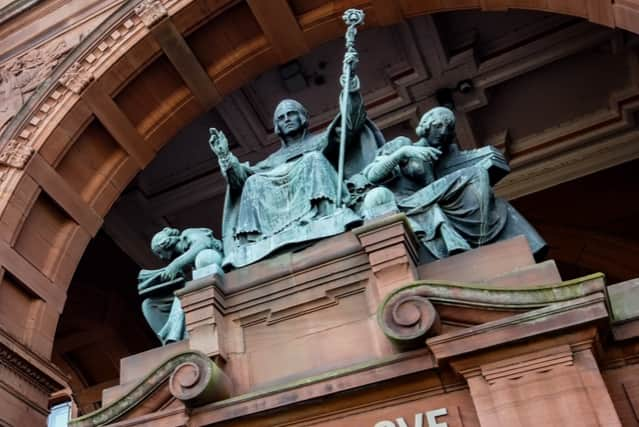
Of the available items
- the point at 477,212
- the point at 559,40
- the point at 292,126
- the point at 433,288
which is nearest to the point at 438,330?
the point at 433,288

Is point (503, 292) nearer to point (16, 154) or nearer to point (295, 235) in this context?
point (295, 235)

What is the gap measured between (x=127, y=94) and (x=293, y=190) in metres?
5.91

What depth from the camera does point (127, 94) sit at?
1048 cm

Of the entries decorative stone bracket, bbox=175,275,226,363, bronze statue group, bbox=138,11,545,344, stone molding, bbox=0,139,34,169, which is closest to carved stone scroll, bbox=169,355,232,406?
decorative stone bracket, bbox=175,275,226,363

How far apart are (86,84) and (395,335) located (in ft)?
24.6

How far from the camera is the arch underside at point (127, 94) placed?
9.20m

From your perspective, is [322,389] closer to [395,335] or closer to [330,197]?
[395,335]

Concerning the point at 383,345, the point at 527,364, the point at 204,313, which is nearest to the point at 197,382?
the point at 204,313

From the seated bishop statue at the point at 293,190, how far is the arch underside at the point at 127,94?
4.21 m

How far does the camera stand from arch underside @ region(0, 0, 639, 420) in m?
9.20

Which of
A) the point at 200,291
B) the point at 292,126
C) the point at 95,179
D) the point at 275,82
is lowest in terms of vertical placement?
the point at 200,291

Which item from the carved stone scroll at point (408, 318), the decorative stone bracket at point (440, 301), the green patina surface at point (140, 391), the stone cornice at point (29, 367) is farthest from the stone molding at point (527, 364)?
the stone cornice at point (29, 367)

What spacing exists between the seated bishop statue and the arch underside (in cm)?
421

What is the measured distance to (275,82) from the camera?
12961 mm
